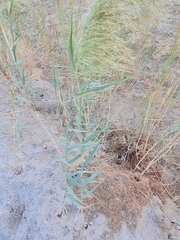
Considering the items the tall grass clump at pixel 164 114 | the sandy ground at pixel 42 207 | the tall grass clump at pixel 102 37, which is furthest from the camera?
the tall grass clump at pixel 164 114

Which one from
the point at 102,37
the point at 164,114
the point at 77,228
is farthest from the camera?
the point at 164,114

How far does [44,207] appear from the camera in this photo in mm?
1047

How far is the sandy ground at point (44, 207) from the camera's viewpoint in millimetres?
999

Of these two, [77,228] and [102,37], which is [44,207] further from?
[102,37]

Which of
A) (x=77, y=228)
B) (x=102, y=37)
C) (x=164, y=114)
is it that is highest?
(x=102, y=37)

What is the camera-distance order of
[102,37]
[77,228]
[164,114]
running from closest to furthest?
[102,37]
[77,228]
[164,114]

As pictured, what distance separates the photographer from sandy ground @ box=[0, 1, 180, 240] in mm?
999

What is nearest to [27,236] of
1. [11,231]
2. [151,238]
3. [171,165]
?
[11,231]

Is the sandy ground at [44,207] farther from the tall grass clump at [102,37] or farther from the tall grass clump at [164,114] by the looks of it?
the tall grass clump at [102,37]

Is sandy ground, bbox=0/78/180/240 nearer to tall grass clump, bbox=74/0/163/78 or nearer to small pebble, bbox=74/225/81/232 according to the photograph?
small pebble, bbox=74/225/81/232

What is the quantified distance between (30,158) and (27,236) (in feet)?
1.44

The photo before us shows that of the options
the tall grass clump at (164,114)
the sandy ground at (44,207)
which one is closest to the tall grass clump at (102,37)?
the tall grass clump at (164,114)

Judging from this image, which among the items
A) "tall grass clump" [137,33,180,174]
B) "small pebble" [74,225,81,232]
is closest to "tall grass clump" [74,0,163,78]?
"tall grass clump" [137,33,180,174]

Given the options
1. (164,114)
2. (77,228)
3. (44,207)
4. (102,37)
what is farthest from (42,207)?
(164,114)
